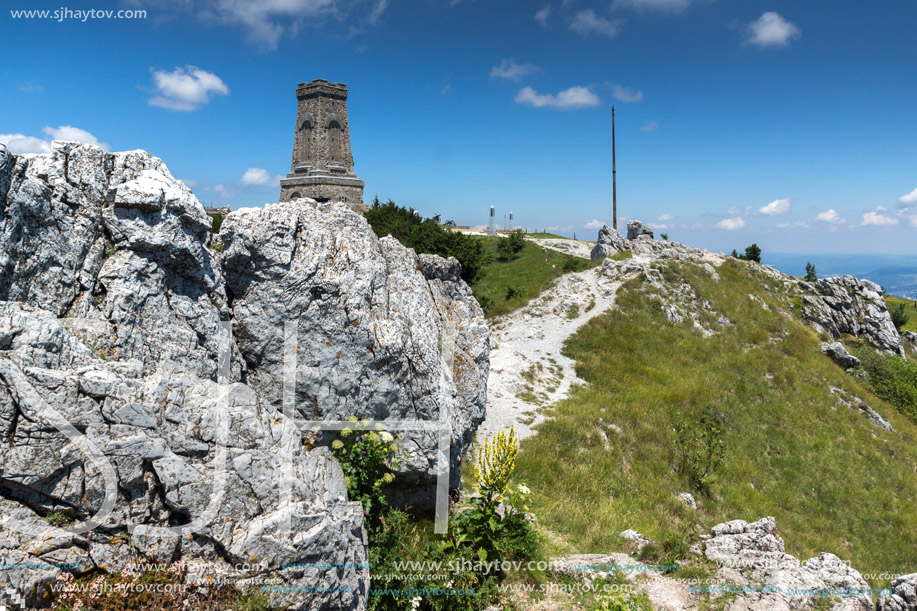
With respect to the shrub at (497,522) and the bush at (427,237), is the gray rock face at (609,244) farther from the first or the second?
the shrub at (497,522)

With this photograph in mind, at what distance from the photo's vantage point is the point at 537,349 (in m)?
25.8

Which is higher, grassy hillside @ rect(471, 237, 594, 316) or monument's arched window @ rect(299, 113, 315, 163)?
monument's arched window @ rect(299, 113, 315, 163)

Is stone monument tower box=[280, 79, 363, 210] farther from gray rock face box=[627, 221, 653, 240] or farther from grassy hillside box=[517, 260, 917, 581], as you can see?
grassy hillside box=[517, 260, 917, 581]

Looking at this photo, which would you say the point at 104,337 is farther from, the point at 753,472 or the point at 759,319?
the point at 759,319

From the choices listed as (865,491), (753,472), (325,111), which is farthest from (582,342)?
(325,111)

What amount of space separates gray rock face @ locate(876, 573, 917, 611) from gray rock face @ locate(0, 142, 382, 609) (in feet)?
33.5

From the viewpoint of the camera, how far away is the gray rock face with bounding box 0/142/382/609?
5031 millimetres

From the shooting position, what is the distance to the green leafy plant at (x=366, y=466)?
7492 millimetres

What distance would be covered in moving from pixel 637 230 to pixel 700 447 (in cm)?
3405

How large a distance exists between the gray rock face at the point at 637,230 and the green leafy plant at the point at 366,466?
45.0 metres

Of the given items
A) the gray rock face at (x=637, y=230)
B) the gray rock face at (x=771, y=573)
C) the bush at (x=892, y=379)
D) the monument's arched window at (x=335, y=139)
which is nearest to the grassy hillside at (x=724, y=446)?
the bush at (x=892, y=379)

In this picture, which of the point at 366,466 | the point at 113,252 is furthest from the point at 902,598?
the point at 113,252

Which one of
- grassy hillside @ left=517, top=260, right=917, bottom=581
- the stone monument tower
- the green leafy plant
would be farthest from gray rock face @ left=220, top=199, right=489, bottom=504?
the stone monument tower

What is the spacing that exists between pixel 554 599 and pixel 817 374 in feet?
94.8
